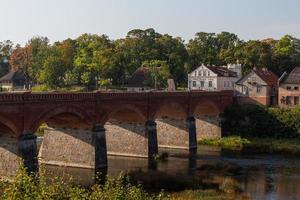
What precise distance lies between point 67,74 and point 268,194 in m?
79.4

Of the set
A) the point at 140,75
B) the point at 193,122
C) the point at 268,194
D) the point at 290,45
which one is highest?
the point at 290,45

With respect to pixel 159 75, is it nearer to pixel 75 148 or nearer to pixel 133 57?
pixel 133 57

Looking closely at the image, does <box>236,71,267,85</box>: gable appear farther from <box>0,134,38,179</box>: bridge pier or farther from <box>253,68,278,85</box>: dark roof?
<box>0,134,38,179</box>: bridge pier

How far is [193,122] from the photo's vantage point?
71812 millimetres

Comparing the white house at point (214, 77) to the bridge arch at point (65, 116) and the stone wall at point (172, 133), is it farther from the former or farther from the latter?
the bridge arch at point (65, 116)

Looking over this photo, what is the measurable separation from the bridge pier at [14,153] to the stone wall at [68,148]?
889cm

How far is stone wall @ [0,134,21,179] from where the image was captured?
43750mm

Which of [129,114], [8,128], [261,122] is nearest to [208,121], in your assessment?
[261,122]

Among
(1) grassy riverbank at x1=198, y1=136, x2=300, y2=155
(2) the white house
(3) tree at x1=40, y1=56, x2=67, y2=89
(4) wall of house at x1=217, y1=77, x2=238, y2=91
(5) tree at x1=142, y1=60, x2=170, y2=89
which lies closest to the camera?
(1) grassy riverbank at x1=198, y1=136, x2=300, y2=155

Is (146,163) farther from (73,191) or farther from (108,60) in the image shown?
(108,60)

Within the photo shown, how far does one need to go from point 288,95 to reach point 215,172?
40147 mm

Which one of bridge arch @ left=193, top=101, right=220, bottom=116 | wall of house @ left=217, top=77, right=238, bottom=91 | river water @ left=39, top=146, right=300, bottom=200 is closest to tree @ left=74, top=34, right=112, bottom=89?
wall of house @ left=217, top=77, right=238, bottom=91

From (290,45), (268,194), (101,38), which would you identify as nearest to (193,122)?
(268,194)

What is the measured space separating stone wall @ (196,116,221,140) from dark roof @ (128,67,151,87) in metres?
26.5
